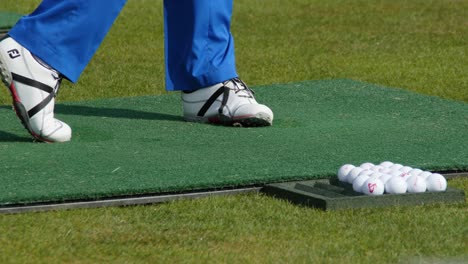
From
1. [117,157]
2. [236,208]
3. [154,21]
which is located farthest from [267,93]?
[154,21]

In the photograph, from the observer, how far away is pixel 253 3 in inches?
473

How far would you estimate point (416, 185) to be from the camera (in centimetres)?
422

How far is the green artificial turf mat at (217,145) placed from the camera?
14.2 ft

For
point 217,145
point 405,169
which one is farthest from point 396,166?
point 217,145

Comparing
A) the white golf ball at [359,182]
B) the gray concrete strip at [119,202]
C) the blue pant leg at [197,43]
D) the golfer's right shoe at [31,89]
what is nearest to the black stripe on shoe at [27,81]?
the golfer's right shoe at [31,89]

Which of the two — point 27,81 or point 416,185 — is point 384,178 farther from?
point 27,81

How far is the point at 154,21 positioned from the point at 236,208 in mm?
6640

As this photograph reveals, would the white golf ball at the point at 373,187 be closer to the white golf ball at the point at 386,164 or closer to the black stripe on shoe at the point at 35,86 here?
the white golf ball at the point at 386,164

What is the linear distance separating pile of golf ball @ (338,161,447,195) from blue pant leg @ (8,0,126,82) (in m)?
1.32

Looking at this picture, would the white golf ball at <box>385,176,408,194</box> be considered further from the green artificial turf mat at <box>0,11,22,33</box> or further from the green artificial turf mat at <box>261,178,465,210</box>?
the green artificial turf mat at <box>0,11,22,33</box>

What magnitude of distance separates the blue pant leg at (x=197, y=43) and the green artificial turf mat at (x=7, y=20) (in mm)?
3581

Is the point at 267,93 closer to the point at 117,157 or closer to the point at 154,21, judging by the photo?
the point at 117,157

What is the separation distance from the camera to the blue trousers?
5.12 metres

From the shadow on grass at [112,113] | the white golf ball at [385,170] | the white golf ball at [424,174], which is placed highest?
the white golf ball at [424,174]
